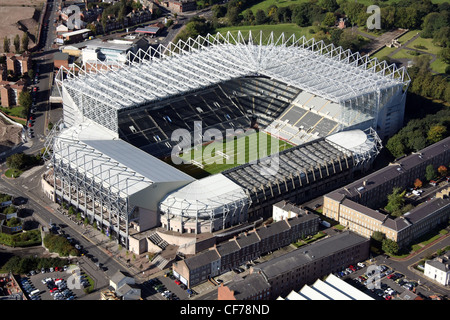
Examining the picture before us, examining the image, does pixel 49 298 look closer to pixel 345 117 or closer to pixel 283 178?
pixel 283 178

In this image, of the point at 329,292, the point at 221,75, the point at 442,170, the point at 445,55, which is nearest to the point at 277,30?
the point at 445,55

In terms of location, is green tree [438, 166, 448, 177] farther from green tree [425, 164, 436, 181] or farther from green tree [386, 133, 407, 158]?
green tree [386, 133, 407, 158]

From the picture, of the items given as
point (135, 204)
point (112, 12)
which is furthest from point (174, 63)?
point (112, 12)

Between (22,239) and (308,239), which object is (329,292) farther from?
(22,239)

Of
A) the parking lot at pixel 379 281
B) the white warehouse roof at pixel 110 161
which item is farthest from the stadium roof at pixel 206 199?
the parking lot at pixel 379 281

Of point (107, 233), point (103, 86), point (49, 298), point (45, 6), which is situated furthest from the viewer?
point (45, 6)

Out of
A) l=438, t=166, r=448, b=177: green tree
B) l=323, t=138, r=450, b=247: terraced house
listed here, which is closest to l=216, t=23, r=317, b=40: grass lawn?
l=438, t=166, r=448, b=177: green tree
